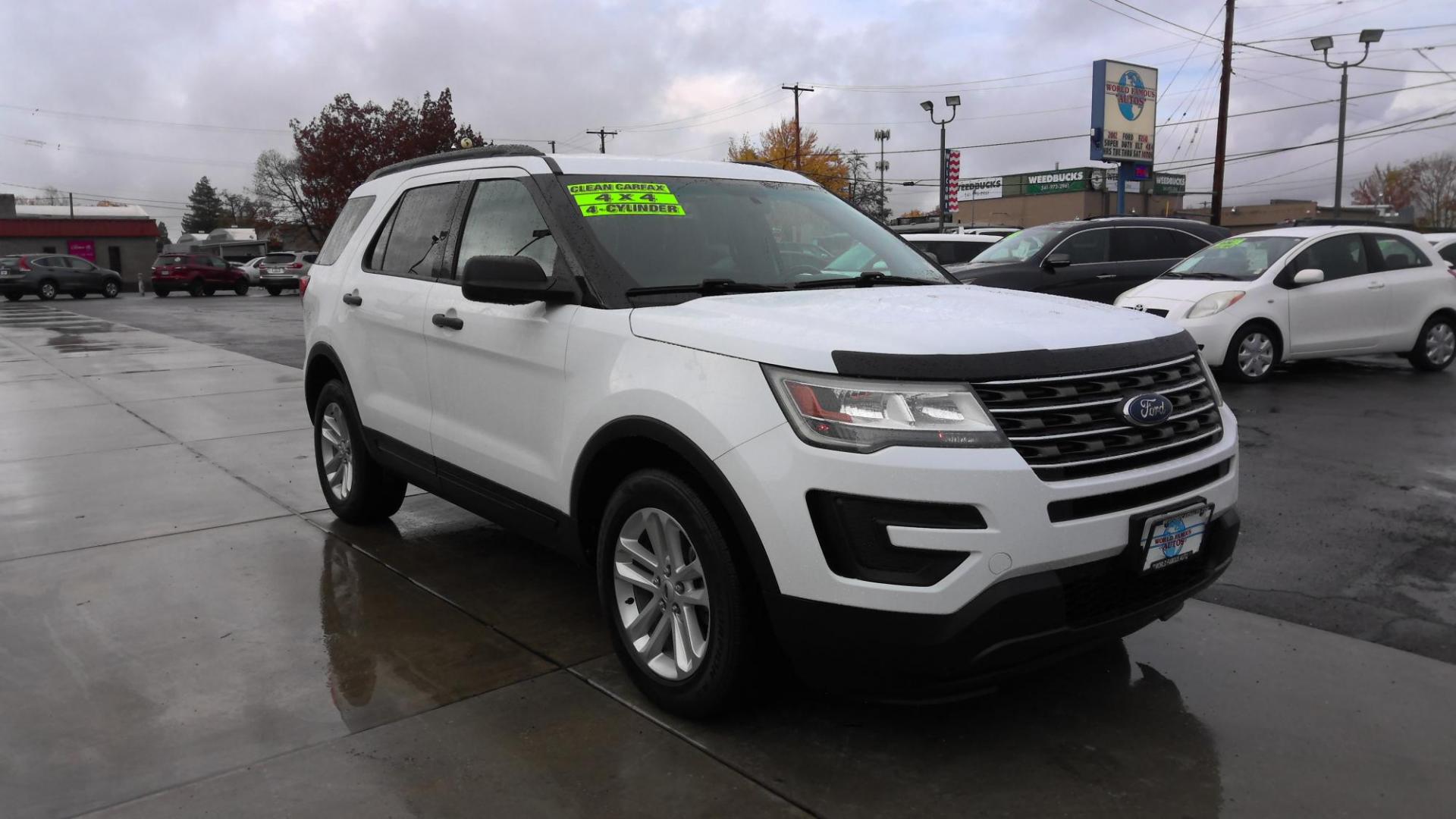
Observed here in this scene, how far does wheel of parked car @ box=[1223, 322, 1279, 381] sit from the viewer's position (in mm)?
10242

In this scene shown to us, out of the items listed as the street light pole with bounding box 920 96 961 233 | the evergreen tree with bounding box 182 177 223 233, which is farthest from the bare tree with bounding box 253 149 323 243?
the street light pole with bounding box 920 96 961 233

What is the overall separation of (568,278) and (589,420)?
554mm

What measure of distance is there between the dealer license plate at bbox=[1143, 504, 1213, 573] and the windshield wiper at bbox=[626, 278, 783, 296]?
154 centimetres

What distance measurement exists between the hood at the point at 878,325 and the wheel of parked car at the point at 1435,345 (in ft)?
31.4

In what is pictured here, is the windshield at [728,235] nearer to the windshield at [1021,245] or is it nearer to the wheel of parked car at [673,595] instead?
the wheel of parked car at [673,595]

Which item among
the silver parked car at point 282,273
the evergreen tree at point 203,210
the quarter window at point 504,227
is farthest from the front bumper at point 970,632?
the evergreen tree at point 203,210

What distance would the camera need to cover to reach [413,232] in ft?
16.2

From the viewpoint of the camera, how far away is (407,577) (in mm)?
4859

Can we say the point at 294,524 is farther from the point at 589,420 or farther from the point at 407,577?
the point at 589,420

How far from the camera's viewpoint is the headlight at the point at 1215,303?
33.4ft

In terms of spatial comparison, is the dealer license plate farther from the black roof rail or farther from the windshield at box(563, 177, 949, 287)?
the black roof rail

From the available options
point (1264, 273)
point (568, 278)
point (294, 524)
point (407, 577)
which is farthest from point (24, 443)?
point (1264, 273)

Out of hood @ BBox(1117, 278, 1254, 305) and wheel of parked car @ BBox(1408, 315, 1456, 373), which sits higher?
hood @ BBox(1117, 278, 1254, 305)

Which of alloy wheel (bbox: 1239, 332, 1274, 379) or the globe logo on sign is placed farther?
the globe logo on sign
